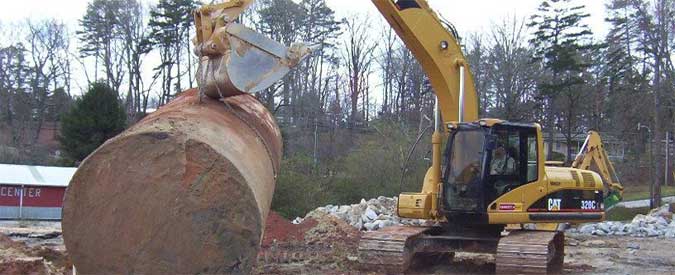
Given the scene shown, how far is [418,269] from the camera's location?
11.6 metres

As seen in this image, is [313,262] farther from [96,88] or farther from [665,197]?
[665,197]

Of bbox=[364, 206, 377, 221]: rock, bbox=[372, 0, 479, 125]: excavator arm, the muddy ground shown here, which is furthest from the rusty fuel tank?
bbox=[364, 206, 377, 221]: rock

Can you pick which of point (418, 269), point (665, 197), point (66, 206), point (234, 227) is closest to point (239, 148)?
point (234, 227)

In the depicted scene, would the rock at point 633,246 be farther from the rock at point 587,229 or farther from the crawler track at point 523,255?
the crawler track at point 523,255

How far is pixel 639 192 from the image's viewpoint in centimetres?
4688

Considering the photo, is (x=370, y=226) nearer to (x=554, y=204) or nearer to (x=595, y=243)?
(x=595, y=243)

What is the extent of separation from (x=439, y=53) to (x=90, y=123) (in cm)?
2736

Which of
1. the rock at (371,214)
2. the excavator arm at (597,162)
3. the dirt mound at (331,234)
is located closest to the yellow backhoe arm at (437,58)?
the dirt mound at (331,234)

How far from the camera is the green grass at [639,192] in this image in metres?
43.9

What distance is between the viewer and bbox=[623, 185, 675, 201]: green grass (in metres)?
43.9

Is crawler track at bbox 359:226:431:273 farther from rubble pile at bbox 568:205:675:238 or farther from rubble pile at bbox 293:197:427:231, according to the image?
rubble pile at bbox 568:205:675:238

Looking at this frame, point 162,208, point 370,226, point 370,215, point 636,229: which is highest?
point 162,208

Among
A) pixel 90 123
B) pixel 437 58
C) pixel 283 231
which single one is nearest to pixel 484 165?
pixel 437 58

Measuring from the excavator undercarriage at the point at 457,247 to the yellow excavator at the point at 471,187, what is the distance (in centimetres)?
1
